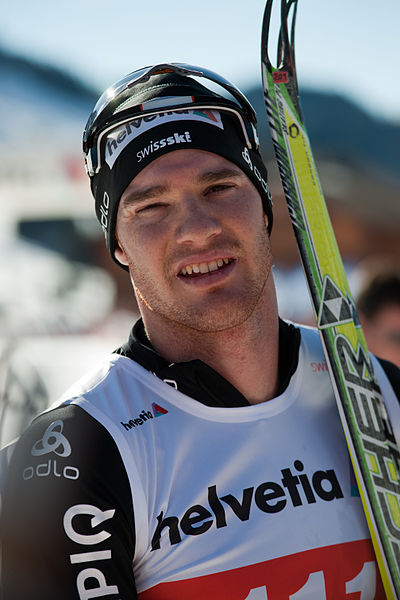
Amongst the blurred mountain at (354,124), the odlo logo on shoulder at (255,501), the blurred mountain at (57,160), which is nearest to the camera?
the odlo logo on shoulder at (255,501)

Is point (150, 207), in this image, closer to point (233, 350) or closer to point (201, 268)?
point (201, 268)

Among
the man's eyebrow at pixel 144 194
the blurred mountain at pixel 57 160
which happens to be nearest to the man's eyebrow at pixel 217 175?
the man's eyebrow at pixel 144 194

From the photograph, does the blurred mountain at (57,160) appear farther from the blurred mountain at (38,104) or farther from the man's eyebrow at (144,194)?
the man's eyebrow at (144,194)

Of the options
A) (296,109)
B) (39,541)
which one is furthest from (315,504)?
(296,109)

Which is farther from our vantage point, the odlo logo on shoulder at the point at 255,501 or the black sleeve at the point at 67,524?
the odlo logo on shoulder at the point at 255,501

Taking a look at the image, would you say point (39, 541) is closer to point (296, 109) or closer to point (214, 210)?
point (214, 210)

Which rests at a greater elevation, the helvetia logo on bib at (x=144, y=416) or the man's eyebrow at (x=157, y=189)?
the man's eyebrow at (x=157, y=189)

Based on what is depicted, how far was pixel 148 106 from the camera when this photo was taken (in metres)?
2.08

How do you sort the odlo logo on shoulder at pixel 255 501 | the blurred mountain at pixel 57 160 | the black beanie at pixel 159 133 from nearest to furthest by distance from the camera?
the odlo logo on shoulder at pixel 255 501, the black beanie at pixel 159 133, the blurred mountain at pixel 57 160

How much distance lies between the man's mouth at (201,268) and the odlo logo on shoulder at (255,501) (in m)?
0.61

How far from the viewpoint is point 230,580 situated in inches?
67.2

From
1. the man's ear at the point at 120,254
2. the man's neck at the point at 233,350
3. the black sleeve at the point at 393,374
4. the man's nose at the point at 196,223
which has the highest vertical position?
the man's ear at the point at 120,254

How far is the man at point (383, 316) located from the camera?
4.07 metres

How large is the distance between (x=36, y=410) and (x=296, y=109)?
170cm
